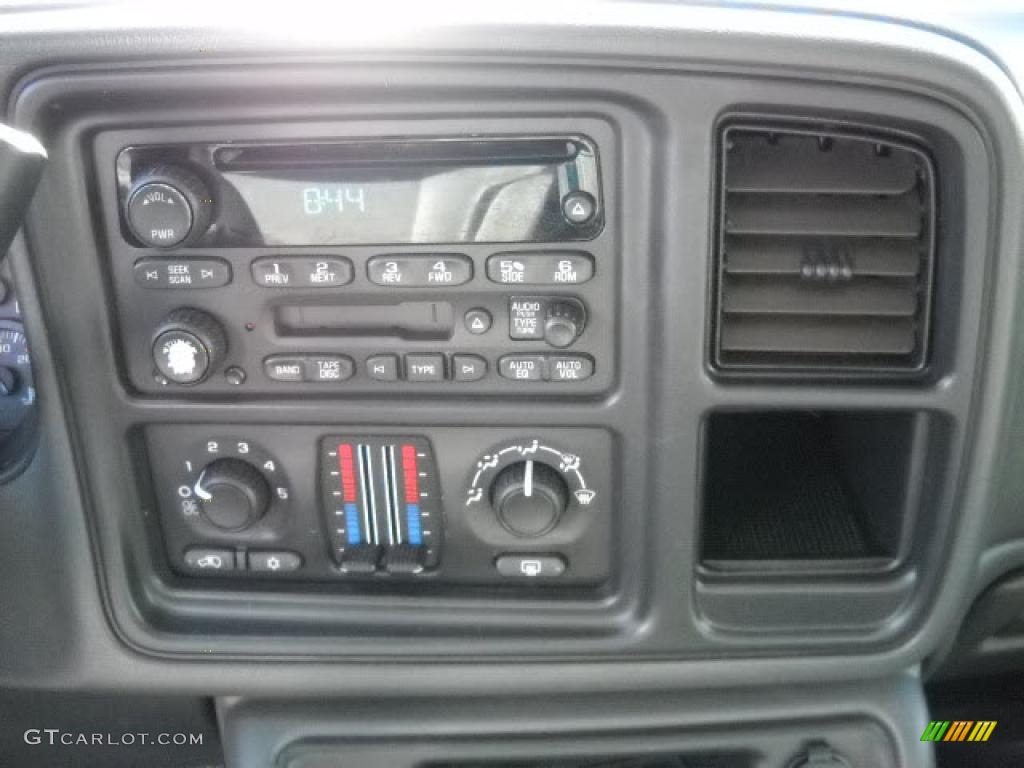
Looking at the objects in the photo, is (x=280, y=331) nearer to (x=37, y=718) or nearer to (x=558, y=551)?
(x=558, y=551)

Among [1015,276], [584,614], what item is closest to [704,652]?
[584,614]

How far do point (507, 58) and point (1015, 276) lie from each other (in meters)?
0.45

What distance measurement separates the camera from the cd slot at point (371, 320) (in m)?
0.90

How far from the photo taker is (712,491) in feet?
3.76

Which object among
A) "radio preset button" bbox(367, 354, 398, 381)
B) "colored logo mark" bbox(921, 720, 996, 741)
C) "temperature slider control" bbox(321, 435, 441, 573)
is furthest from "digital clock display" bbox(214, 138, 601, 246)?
"colored logo mark" bbox(921, 720, 996, 741)

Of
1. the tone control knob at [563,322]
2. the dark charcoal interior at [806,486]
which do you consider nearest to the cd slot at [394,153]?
the tone control knob at [563,322]

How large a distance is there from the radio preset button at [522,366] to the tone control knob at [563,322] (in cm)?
3

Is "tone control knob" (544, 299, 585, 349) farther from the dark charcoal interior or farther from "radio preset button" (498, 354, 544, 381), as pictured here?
the dark charcoal interior

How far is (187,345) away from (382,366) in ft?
0.54

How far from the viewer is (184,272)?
35.2 inches

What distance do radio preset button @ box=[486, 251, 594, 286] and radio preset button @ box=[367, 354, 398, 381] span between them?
4.5 inches

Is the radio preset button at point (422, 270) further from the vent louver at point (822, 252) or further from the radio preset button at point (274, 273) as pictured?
the vent louver at point (822, 252)

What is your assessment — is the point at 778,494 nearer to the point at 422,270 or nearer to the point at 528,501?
the point at 528,501

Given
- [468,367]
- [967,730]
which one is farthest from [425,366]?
[967,730]
